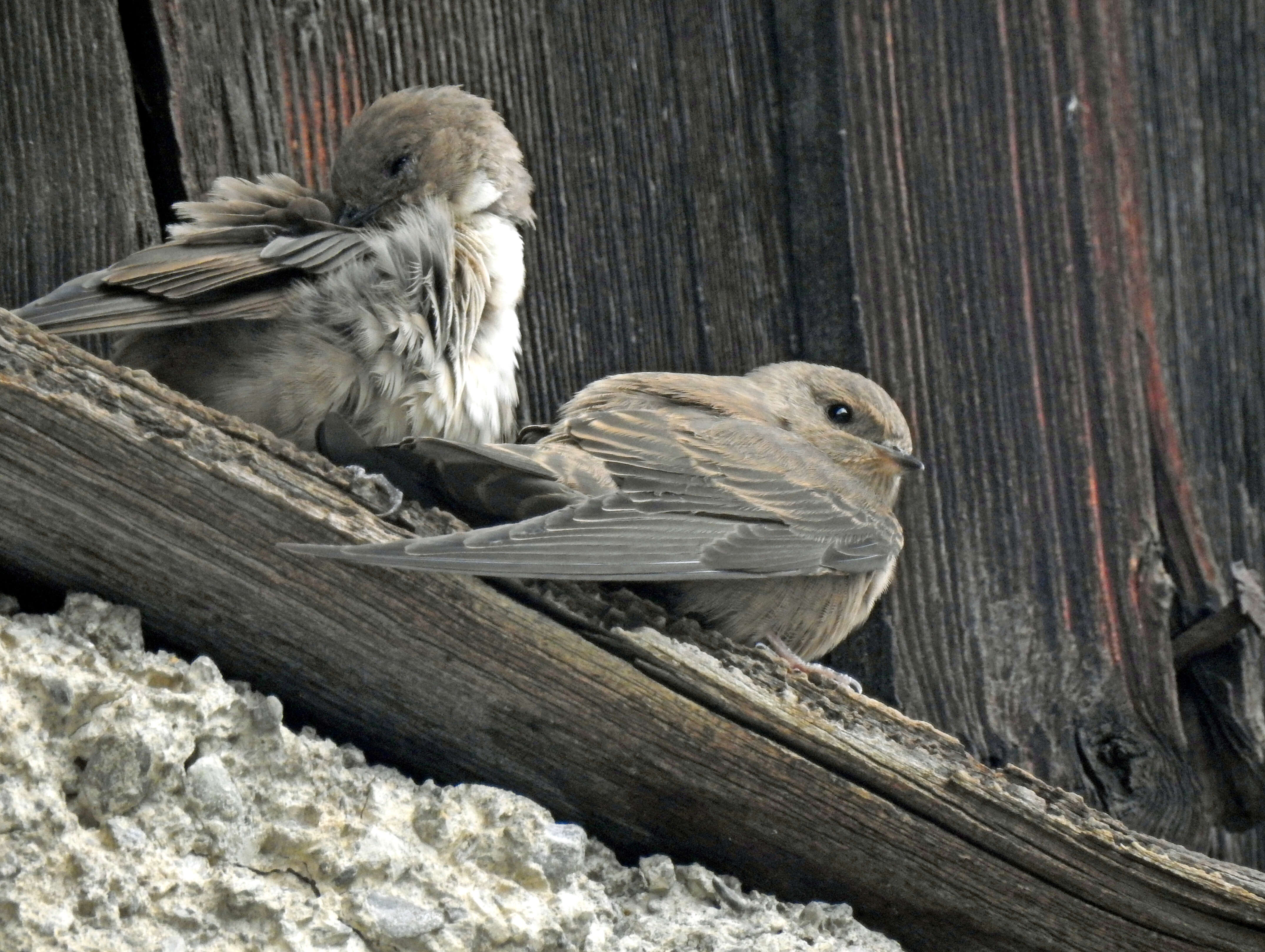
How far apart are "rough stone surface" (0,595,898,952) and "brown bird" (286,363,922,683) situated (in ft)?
1.11

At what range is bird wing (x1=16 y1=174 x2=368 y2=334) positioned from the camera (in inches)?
99.0

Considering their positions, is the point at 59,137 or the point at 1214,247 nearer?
the point at 59,137

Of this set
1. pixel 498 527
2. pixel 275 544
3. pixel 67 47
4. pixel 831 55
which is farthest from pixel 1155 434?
pixel 67 47

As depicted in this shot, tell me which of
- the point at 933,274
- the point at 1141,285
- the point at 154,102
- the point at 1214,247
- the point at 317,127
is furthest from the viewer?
the point at 1214,247

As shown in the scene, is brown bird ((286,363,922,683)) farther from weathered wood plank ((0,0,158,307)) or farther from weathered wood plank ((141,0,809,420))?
weathered wood plank ((0,0,158,307))

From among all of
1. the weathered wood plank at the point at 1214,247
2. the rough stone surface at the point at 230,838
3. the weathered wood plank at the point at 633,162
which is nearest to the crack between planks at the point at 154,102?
the weathered wood plank at the point at 633,162

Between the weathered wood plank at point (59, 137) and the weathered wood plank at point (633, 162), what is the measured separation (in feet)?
1.27

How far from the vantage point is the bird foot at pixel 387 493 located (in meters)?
2.05

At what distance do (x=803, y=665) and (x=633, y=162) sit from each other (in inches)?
44.3

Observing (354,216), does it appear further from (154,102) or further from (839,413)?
(839,413)

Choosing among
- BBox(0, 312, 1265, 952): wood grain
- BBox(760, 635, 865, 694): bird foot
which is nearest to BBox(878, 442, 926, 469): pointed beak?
BBox(760, 635, 865, 694): bird foot

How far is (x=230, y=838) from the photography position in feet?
6.19

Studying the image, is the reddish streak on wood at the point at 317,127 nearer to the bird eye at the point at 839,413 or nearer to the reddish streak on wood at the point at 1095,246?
the bird eye at the point at 839,413

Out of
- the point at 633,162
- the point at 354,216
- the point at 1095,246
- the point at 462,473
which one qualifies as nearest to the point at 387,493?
the point at 462,473
